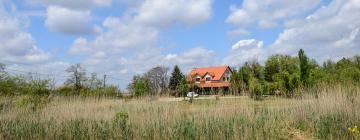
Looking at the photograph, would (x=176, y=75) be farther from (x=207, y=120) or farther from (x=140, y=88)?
(x=207, y=120)

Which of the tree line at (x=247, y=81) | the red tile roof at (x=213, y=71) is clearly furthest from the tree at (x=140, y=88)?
the red tile roof at (x=213, y=71)

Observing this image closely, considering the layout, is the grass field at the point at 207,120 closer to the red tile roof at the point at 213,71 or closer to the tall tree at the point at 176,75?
the tall tree at the point at 176,75

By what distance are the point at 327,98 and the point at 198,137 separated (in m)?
3.70

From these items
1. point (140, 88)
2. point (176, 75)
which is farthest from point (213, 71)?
point (140, 88)

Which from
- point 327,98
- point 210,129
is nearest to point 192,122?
point 210,129

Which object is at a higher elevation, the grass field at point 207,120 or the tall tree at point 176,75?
the tall tree at point 176,75

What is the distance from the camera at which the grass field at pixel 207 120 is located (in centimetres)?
691

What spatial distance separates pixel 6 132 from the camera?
24.8 feet

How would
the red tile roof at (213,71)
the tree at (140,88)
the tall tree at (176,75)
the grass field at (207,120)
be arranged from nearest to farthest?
the grass field at (207,120) < the tree at (140,88) < the tall tree at (176,75) < the red tile roof at (213,71)

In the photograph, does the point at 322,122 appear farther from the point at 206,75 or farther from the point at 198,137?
the point at 206,75

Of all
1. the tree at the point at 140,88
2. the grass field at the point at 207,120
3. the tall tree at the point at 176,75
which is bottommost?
the grass field at the point at 207,120

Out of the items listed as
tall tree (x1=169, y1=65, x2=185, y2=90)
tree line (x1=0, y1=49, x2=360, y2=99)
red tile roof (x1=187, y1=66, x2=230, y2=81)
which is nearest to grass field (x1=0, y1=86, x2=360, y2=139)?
tree line (x1=0, y1=49, x2=360, y2=99)

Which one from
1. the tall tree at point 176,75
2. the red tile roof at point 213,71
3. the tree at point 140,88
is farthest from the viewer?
the red tile roof at point 213,71

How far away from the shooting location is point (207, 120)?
7430mm
